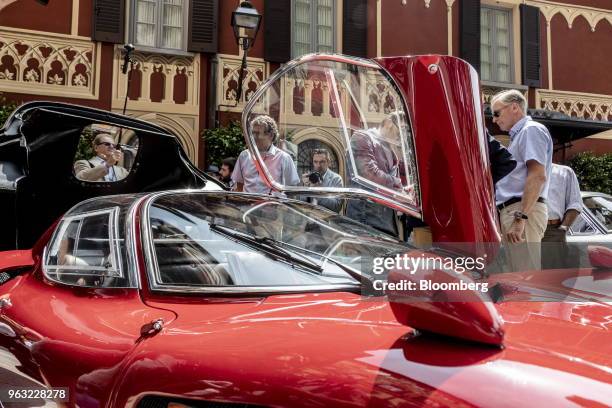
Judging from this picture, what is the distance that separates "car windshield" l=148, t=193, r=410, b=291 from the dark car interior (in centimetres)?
155

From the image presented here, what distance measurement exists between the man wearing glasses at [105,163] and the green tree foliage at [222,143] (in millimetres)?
4851

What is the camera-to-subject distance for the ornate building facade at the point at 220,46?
31.2 feet

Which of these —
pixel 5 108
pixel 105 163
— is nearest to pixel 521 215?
pixel 105 163

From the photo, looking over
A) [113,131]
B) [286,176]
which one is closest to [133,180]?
[113,131]

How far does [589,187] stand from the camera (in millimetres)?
12227

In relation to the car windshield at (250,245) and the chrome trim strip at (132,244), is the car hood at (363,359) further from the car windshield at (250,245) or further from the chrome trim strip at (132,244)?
the chrome trim strip at (132,244)

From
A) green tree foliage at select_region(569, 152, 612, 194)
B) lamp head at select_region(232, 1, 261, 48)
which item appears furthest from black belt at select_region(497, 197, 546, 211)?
green tree foliage at select_region(569, 152, 612, 194)

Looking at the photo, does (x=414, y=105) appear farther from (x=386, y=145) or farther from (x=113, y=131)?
(x=113, y=131)

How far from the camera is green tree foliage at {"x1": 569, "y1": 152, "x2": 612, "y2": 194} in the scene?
12.2 m

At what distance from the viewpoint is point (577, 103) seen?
13.0 metres

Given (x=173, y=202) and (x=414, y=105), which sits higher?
(x=414, y=105)

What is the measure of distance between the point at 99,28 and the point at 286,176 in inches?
324

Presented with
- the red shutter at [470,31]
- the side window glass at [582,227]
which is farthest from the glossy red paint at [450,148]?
the red shutter at [470,31]

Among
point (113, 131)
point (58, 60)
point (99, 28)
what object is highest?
point (99, 28)
